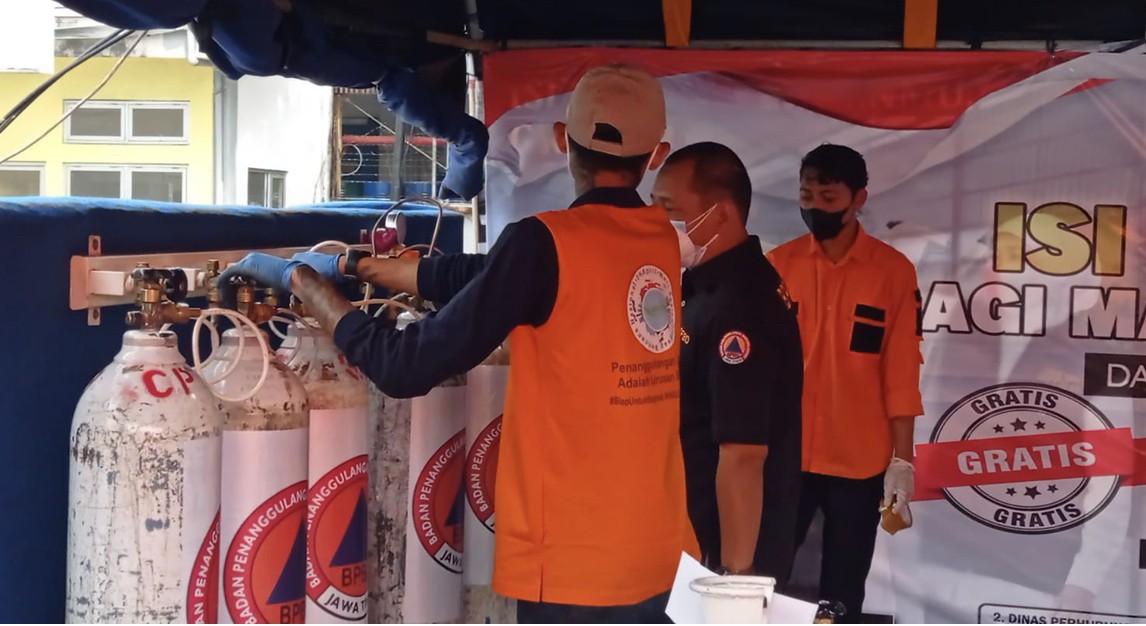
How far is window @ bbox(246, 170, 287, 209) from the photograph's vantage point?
8.16 meters

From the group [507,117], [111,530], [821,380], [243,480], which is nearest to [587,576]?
[243,480]

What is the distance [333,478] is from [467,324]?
0.29m

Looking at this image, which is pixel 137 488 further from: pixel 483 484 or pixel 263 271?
pixel 483 484

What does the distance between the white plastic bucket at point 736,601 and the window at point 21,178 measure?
31.7ft

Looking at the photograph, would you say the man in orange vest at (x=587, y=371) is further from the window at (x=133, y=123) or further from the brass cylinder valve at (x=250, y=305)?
the window at (x=133, y=123)

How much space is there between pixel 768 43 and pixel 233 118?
6421 millimetres

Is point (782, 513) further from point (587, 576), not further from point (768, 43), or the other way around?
point (768, 43)

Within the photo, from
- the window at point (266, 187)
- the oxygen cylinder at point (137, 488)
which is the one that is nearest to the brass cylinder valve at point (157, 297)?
the oxygen cylinder at point (137, 488)

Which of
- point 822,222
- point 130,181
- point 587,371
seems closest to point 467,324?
point 587,371

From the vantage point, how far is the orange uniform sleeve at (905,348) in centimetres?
289

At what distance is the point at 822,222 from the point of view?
2934 millimetres

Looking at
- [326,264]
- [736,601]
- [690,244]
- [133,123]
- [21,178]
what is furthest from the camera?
[21,178]

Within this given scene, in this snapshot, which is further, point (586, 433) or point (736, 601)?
point (586, 433)

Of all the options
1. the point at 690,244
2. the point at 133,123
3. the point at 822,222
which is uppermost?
the point at 133,123
